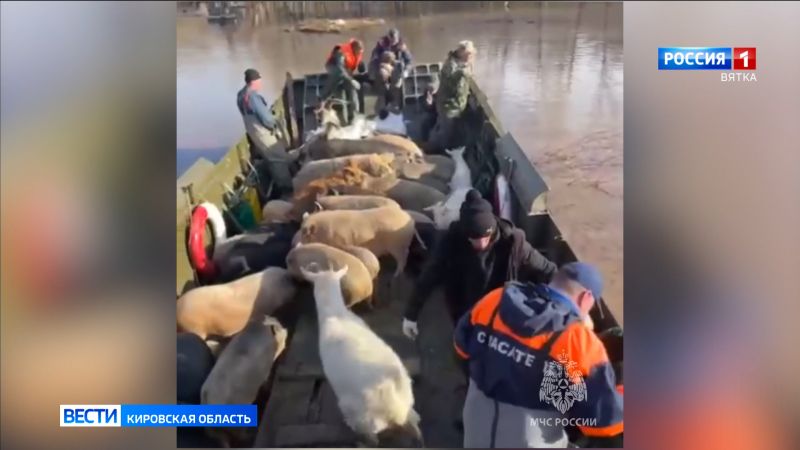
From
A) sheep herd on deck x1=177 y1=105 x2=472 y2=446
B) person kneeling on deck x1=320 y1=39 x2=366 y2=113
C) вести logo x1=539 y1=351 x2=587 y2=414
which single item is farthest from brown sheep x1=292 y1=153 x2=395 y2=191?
вести logo x1=539 y1=351 x2=587 y2=414

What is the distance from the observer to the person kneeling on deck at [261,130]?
5.33 ft

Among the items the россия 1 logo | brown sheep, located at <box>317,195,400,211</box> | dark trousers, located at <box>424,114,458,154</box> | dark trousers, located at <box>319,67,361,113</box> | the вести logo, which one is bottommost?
the вести logo

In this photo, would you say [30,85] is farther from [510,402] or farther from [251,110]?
[510,402]

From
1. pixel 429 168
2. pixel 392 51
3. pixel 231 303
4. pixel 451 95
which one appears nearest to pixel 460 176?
pixel 429 168

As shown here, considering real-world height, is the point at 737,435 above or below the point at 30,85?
below

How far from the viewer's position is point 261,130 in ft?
5.34

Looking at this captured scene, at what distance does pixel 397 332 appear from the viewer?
5.23ft

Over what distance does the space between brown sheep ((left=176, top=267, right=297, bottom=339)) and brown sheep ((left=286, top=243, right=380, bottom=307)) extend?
5 centimetres

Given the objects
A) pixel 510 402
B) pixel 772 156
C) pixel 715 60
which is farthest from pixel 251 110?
pixel 772 156

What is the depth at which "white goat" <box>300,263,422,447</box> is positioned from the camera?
5.15ft

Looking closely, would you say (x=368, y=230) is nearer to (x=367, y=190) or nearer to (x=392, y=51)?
(x=367, y=190)

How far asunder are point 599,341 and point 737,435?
35 cm

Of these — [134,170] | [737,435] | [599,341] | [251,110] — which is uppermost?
[251,110]

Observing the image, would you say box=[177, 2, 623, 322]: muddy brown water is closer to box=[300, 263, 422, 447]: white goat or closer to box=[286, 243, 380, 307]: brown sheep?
box=[286, 243, 380, 307]: brown sheep
